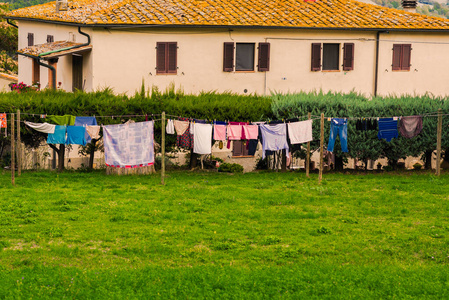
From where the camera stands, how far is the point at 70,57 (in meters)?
26.2

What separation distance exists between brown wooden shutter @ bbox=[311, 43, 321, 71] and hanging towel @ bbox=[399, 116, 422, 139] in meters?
7.37

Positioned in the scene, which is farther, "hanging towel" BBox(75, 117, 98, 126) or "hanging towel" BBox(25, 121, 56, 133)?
"hanging towel" BBox(75, 117, 98, 126)

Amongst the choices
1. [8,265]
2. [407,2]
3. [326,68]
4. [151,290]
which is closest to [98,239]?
[8,265]

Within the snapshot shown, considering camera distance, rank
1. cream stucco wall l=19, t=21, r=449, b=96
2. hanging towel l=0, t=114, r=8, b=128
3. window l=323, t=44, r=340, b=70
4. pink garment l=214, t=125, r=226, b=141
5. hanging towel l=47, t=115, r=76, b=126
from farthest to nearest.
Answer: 1. window l=323, t=44, r=340, b=70
2. cream stucco wall l=19, t=21, r=449, b=96
3. pink garment l=214, t=125, r=226, b=141
4. hanging towel l=47, t=115, r=76, b=126
5. hanging towel l=0, t=114, r=8, b=128

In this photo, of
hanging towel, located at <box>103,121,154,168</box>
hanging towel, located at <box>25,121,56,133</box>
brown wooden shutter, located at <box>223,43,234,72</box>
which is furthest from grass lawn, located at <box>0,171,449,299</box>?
brown wooden shutter, located at <box>223,43,234,72</box>

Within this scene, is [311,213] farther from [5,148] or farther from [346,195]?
[5,148]

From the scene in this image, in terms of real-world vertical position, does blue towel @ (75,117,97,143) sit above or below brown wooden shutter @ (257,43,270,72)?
below

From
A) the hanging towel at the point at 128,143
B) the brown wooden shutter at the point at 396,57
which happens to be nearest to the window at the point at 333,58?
the brown wooden shutter at the point at 396,57

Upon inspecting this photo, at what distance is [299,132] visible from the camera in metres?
20.4

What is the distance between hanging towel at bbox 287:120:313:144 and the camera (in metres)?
20.3

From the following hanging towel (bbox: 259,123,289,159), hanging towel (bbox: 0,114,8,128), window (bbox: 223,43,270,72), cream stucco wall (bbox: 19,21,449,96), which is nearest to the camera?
hanging towel (bbox: 0,114,8,128)

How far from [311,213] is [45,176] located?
314 inches

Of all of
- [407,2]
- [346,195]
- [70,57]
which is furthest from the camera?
[407,2]

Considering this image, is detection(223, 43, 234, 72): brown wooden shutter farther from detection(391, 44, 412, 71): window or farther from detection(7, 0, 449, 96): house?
detection(391, 44, 412, 71): window
